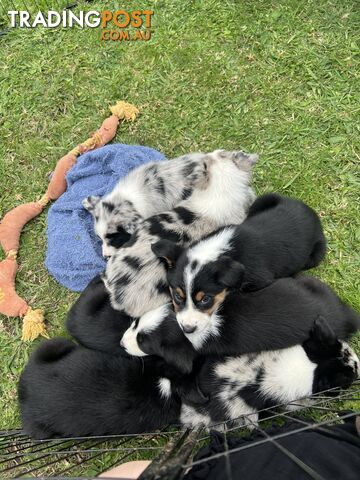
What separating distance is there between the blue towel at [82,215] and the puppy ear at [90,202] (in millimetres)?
148

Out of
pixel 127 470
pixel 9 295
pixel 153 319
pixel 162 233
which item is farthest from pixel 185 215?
pixel 127 470

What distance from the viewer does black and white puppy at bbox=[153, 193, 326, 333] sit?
3.13m

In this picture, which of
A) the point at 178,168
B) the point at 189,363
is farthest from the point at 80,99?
the point at 189,363

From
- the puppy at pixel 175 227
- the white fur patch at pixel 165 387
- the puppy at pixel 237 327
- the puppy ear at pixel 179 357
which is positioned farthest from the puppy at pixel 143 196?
the white fur patch at pixel 165 387

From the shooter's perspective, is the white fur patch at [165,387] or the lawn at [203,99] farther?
the lawn at [203,99]

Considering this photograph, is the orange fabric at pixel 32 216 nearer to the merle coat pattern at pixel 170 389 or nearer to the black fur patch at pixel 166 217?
the merle coat pattern at pixel 170 389

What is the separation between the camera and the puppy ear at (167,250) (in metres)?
3.23

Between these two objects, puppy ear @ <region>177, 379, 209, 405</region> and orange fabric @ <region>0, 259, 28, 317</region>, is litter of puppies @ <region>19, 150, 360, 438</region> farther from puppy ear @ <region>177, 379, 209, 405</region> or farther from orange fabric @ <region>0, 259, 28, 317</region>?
orange fabric @ <region>0, 259, 28, 317</region>

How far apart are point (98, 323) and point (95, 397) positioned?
58 cm

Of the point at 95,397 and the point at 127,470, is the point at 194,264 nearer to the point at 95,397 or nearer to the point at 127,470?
the point at 95,397

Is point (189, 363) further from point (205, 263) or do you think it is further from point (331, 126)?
point (331, 126)

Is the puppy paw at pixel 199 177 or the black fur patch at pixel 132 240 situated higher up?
the puppy paw at pixel 199 177

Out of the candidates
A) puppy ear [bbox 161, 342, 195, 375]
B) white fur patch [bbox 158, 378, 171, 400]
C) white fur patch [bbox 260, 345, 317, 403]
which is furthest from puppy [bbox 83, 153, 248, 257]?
white fur patch [bbox 260, 345, 317, 403]

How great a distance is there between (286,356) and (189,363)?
73cm
